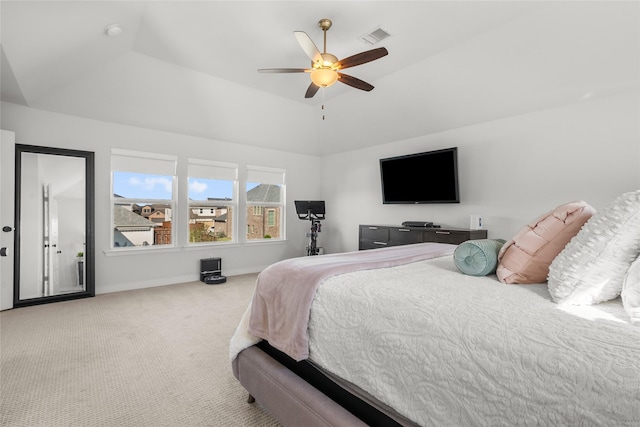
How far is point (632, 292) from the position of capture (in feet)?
3.27

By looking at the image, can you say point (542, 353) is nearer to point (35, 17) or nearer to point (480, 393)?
point (480, 393)

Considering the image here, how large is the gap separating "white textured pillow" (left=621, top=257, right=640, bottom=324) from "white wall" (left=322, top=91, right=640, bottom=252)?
307 centimetres

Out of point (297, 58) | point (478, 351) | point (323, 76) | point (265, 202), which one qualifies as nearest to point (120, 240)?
point (265, 202)

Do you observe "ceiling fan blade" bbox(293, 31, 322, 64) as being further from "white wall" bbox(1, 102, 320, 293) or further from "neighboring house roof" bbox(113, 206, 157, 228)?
"neighboring house roof" bbox(113, 206, 157, 228)

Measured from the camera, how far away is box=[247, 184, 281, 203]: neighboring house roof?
5.91 m

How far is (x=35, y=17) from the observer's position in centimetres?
236

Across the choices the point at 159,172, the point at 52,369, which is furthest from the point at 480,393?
the point at 159,172

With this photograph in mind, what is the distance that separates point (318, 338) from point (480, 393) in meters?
0.71

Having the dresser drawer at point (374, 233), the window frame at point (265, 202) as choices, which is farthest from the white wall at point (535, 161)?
the window frame at point (265, 202)

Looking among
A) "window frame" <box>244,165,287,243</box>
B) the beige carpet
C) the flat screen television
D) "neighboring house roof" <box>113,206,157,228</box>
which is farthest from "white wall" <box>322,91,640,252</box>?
"neighboring house roof" <box>113,206,157,228</box>

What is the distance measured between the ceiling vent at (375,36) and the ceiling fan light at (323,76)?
2.38 feet

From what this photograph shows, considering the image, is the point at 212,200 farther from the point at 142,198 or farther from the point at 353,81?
the point at 353,81

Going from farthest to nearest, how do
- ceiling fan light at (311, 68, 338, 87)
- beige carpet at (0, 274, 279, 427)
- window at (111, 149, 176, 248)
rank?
window at (111, 149, 176, 248) → ceiling fan light at (311, 68, 338, 87) → beige carpet at (0, 274, 279, 427)

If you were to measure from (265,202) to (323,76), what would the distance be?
11.4ft
